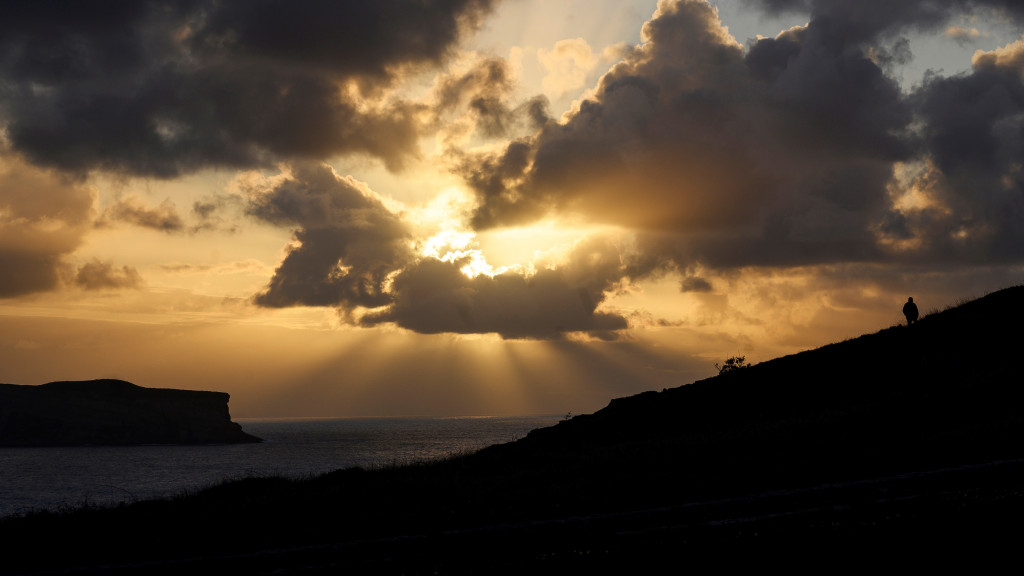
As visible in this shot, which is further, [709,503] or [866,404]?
[866,404]

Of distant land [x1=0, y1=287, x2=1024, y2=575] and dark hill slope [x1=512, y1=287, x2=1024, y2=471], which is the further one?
dark hill slope [x1=512, y1=287, x2=1024, y2=471]

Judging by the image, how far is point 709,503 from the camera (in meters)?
9.85

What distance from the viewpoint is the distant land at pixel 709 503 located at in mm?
9375

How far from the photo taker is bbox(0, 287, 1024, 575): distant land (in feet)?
30.8

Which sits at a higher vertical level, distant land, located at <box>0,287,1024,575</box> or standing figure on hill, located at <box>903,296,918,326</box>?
standing figure on hill, located at <box>903,296,918,326</box>

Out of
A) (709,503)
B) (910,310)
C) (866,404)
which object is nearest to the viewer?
(709,503)

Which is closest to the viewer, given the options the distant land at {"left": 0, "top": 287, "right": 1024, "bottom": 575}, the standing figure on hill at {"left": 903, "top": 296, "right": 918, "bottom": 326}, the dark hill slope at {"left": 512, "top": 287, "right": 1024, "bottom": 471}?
the distant land at {"left": 0, "top": 287, "right": 1024, "bottom": 575}

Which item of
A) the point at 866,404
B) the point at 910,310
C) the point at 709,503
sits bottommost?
the point at 866,404

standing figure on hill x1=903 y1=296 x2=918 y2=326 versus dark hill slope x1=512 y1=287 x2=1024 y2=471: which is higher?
standing figure on hill x1=903 y1=296 x2=918 y2=326

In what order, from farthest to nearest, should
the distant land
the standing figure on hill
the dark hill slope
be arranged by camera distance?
the standing figure on hill, the dark hill slope, the distant land

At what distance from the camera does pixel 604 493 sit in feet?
62.4

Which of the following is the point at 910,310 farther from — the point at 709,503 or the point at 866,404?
the point at 709,503

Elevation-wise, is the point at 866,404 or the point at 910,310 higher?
the point at 910,310

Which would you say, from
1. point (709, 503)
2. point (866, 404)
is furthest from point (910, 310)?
point (709, 503)
